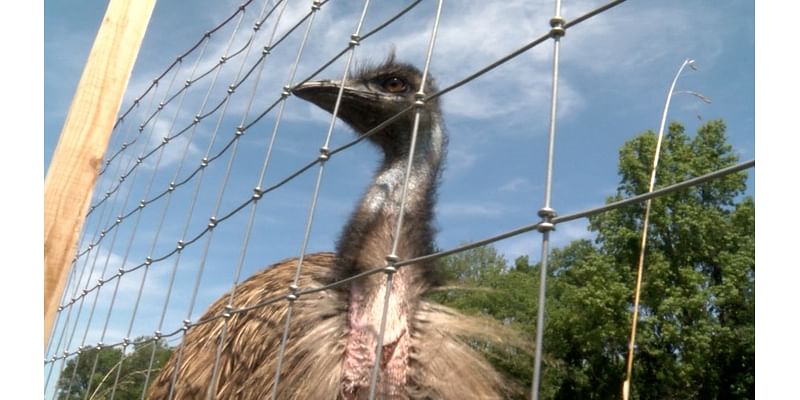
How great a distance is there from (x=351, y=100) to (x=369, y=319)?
3.46 ft

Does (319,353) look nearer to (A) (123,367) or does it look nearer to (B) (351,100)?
(B) (351,100)

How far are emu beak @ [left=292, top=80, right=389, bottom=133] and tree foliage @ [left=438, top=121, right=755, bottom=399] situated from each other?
28.4ft

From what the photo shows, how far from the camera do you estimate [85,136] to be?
170 centimetres

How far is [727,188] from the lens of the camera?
12.5m

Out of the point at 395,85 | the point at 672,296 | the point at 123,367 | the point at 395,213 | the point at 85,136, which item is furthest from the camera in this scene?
the point at 672,296

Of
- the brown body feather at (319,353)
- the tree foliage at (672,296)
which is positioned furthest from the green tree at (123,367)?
the tree foliage at (672,296)

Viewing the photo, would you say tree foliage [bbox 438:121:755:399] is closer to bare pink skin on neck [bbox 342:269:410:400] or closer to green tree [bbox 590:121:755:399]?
green tree [bbox 590:121:755:399]

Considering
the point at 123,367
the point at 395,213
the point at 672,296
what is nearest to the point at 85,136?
the point at 395,213

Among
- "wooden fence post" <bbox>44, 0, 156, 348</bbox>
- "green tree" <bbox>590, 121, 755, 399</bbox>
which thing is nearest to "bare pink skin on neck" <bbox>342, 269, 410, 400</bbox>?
"wooden fence post" <bbox>44, 0, 156, 348</bbox>

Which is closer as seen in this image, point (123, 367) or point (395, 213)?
point (395, 213)

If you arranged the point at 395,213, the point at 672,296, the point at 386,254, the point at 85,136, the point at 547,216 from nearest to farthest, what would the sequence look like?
the point at 547,216 < the point at 85,136 < the point at 386,254 < the point at 395,213 < the point at 672,296

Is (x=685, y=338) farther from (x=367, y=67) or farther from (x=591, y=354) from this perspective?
(x=367, y=67)
